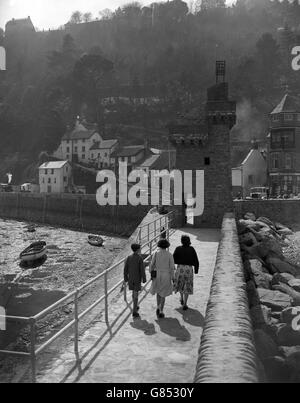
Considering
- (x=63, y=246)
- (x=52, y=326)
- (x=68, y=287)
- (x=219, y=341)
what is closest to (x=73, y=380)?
(x=219, y=341)

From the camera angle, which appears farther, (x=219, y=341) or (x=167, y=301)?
(x=167, y=301)

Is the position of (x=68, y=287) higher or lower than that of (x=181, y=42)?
lower

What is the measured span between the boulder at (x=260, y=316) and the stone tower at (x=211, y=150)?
44.1ft

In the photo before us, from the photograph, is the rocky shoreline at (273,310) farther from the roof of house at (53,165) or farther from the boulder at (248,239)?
the roof of house at (53,165)

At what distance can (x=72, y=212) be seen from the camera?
49.9m

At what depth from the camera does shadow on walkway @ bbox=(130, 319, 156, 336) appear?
27.6ft

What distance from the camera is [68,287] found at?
22.5 meters

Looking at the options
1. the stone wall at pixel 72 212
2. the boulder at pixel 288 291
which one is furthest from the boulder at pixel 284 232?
the boulder at pixel 288 291

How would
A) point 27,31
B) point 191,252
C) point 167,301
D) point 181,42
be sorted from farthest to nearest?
point 27,31 < point 181,42 < point 167,301 < point 191,252

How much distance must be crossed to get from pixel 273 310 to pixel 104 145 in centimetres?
5851

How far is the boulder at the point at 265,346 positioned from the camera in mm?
8891

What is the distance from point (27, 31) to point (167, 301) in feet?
414

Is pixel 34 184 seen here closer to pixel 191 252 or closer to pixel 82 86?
pixel 82 86
